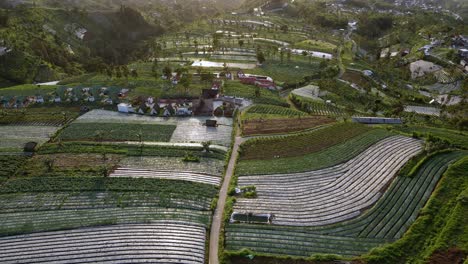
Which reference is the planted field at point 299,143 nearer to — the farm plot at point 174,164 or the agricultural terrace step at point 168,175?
the farm plot at point 174,164

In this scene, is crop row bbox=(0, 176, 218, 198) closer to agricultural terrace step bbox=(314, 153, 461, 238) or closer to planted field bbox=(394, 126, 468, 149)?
agricultural terrace step bbox=(314, 153, 461, 238)

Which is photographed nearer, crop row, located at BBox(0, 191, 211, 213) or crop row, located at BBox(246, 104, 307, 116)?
crop row, located at BBox(0, 191, 211, 213)

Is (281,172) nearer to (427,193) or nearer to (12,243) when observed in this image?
(427,193)

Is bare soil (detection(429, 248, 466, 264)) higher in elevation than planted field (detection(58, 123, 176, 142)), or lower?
lower

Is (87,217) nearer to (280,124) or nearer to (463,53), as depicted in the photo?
(280,124)

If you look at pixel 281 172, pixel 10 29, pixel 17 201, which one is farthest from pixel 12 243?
pixel 10 29

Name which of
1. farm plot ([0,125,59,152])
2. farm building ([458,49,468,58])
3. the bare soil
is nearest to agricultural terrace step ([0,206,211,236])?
farm plot ([0,125,59,152])
